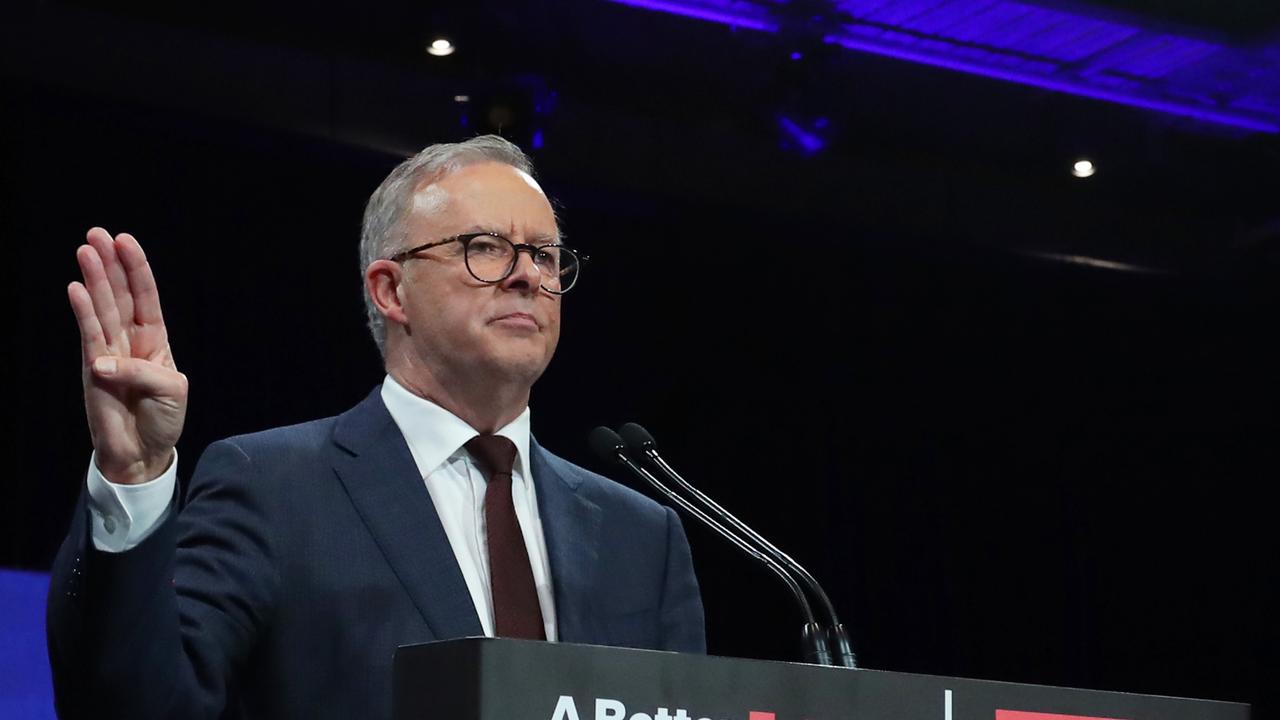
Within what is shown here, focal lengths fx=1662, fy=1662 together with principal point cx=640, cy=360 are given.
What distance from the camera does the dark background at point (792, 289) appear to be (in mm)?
4684

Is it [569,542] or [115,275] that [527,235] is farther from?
[115,275]

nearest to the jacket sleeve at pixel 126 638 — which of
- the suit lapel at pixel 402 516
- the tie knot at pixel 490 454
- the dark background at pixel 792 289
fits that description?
the suit lapel at pixel 402 516

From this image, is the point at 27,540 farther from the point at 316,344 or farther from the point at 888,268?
the point at 888,268

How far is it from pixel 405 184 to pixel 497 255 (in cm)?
20

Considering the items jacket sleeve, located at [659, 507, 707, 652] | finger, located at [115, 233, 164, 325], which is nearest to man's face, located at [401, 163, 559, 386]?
jacket sleeve, located at [659, 507, 707, 652]

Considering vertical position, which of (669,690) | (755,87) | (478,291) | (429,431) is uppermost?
(755,87)

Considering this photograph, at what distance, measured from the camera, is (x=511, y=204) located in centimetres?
212

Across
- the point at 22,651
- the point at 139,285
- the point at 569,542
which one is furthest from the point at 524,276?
the point at 22,651

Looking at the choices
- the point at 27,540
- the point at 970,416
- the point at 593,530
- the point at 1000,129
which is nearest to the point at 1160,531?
the point at 970,416

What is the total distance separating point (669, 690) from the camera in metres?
1.37

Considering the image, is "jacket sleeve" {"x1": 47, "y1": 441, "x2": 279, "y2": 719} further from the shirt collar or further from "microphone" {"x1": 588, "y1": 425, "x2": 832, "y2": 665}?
"microphone" {"x1": 588, "y1": 425, "x2": 832, "y2": 665}

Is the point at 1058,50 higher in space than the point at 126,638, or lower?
higher

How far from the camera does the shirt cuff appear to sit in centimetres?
143

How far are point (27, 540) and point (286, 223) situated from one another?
4.05 ft
